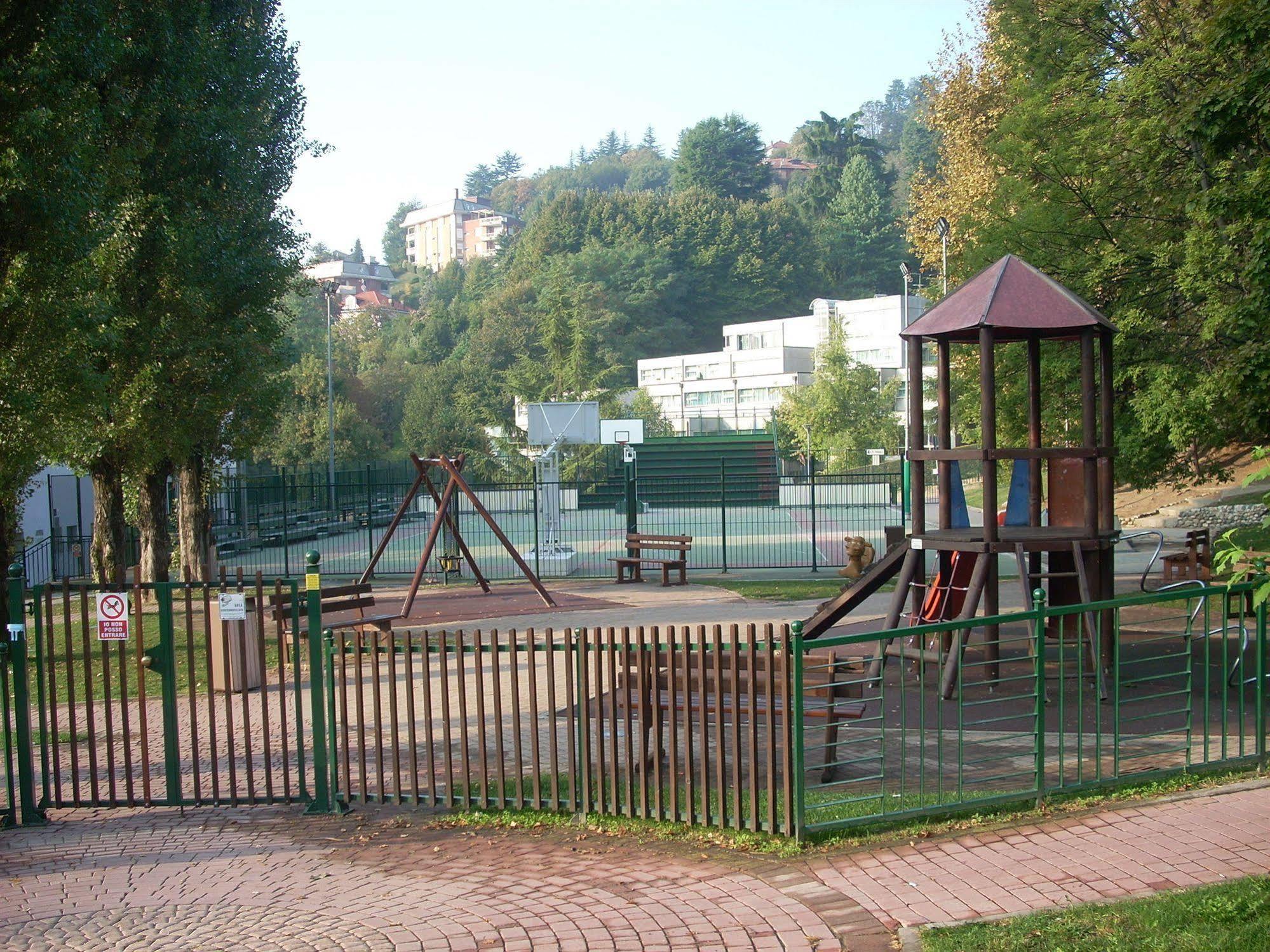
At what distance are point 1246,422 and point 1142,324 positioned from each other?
1882 mm

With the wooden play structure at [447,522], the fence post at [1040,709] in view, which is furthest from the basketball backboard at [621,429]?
the fence post at [1040,709]

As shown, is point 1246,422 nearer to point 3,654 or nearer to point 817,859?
point 817,859

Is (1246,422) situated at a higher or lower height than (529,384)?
lower

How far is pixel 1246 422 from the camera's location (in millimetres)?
15648

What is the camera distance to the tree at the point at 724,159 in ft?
405

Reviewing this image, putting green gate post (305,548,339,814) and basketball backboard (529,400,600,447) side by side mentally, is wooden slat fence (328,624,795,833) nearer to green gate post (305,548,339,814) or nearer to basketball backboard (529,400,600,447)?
green gate post (305,548,339,814)

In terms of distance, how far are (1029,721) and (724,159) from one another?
120 metres

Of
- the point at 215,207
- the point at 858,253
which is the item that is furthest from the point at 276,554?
the point at 858,253

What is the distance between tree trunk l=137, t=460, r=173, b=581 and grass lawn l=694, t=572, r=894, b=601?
928 cm

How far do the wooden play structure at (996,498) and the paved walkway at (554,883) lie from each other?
410 centimetres

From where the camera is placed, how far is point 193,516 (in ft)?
68.7

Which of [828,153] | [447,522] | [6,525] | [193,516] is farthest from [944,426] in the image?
[828,153]

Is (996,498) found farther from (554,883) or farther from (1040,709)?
(554,883)

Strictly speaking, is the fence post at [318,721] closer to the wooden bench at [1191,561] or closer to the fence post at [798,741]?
the fence post at [798,741]
